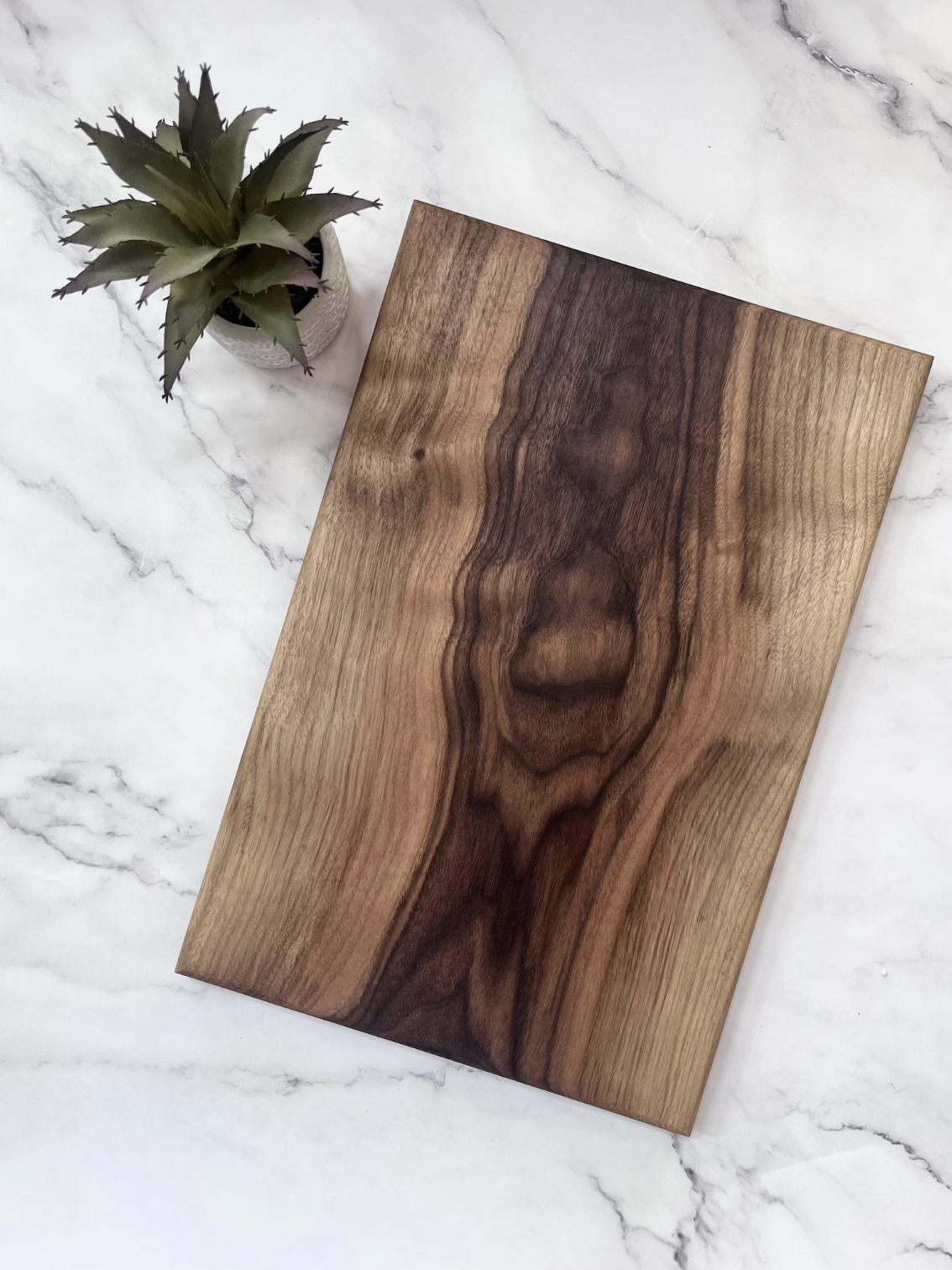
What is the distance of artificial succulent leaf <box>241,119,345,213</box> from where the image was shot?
0.56m

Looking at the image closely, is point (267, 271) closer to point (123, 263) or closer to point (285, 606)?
point (123, 263)

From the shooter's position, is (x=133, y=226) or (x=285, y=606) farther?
(x=285, y=606)

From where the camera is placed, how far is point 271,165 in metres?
0.58

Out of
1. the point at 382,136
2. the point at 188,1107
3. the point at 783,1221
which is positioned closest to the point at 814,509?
the point at 382,136

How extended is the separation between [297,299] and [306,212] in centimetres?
9

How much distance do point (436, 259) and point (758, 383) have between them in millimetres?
266

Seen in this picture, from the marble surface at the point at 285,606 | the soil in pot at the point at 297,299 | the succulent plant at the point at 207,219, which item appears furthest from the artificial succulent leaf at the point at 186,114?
the marble surface at the point at 285,606

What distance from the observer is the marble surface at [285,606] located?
2.52ft

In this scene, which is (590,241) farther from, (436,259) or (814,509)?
(814,509)

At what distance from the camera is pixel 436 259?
27.9 inches

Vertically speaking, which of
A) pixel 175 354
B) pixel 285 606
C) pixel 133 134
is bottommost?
pixel 285 606

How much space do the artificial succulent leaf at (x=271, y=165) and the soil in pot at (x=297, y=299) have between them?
6cm

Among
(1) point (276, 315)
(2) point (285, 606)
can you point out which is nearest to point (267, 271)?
(1) point (276, 315)

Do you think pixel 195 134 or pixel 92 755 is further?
pixel 92 755
